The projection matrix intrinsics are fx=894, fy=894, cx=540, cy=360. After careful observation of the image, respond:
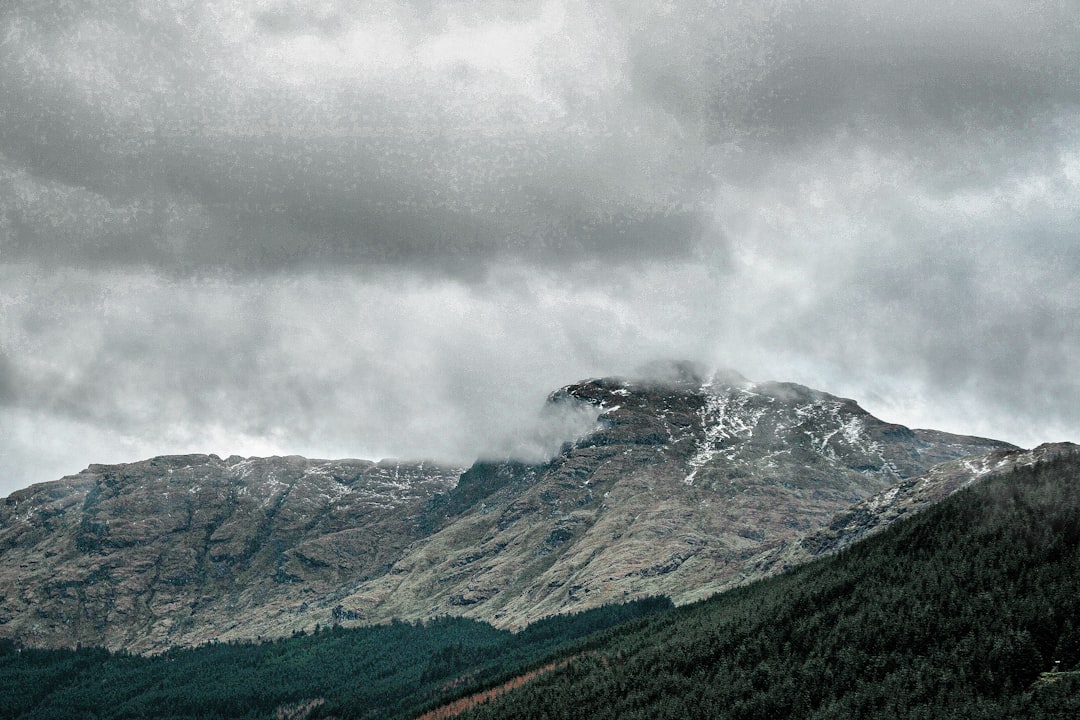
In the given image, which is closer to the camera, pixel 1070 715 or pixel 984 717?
pixel 1070 715

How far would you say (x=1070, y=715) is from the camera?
184 metres

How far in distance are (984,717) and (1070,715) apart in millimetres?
19499

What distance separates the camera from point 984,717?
19925 cm
